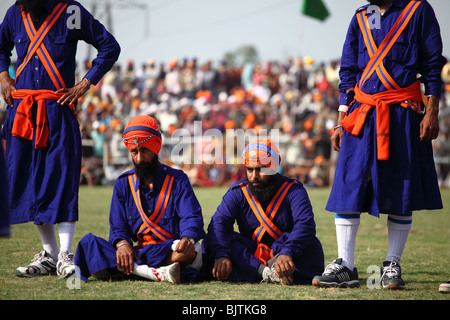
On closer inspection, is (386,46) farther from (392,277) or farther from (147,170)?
(147,170)

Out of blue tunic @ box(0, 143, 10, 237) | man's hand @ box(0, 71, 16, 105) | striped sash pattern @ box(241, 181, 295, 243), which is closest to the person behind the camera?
blue tunic @ box(0, 143, 10, 237)

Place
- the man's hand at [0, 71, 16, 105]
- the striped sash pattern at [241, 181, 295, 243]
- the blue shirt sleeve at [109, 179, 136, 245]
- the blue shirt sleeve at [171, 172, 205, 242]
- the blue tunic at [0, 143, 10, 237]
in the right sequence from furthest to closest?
the man's hand at [0, 71, 16, 105] < the striped sash pattern at [241, 181, 295, 243] < the blue shirt sleeve at [109, 179, 136, 245] < the blue shirt sleeve at [171, 172, 205, 242] < the blue tunic at [0, 143, 10, 237]

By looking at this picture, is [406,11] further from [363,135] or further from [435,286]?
[435,286]

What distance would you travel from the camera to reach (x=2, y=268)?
6.11 metres

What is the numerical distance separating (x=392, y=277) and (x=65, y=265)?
8.96ft

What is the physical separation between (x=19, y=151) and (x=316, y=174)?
47.8 feet

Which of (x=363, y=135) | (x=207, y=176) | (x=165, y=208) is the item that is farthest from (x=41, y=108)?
(x=207, y=176)

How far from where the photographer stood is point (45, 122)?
5.91 metres

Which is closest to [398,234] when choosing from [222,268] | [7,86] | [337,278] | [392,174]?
[392,174]

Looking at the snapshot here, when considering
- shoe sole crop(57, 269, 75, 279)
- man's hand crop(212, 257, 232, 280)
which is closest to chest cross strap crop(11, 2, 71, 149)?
shoe sole crop(57, 269, 75, 279)

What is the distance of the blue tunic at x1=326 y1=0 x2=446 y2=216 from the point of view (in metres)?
5.52

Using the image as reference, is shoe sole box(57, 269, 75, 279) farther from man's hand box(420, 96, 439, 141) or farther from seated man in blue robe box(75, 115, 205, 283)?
man's hand box(420, 96, 439, 141)

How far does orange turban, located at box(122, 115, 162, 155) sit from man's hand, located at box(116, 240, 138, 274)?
0.91m

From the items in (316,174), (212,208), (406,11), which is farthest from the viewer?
(316,174)
